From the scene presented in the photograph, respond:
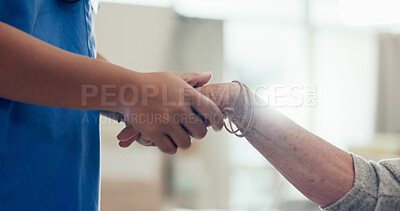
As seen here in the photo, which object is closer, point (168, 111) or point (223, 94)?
point (168, 111)

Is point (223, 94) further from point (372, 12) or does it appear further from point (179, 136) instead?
point (372, 12)

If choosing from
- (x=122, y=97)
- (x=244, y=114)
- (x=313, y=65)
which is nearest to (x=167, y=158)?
(x=313, y=65)

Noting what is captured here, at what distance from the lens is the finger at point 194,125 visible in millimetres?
759

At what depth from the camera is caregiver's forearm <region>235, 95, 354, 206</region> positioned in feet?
3.22

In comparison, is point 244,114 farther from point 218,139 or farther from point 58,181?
point 218,139

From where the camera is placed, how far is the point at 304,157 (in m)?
0.99

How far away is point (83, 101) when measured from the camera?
688 millimetres

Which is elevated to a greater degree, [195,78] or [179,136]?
[195,78]

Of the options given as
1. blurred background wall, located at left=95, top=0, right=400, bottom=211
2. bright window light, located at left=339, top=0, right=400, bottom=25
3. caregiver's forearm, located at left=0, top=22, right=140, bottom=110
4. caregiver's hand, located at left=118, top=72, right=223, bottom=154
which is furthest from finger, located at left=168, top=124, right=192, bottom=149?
bright window light, located at left=339, top=0, right=400, bottom=25

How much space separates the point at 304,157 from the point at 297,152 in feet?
0.06

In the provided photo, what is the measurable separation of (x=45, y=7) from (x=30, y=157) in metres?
0.27

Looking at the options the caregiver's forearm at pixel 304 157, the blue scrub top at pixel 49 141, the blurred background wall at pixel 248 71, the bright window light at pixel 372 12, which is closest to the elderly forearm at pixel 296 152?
the caregiver's forearm at pixel 304 157

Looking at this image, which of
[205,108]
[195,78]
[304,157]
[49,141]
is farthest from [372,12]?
[49,141]

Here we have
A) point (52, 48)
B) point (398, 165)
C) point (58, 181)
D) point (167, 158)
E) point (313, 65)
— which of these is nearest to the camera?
point (52, 48)
